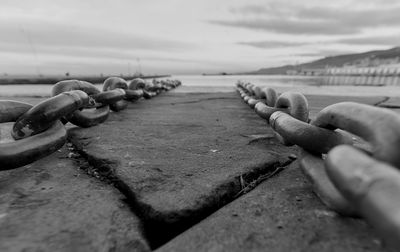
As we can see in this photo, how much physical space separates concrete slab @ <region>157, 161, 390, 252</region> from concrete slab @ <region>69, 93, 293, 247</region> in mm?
84

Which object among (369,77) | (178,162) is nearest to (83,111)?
(178,162)

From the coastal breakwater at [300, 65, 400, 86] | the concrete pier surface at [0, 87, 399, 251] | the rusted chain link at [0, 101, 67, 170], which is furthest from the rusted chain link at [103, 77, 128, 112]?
the coastal breakwater at [300, 65, 400, 86]

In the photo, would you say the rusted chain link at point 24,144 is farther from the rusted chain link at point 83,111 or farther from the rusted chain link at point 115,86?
the rusted chain link at point 115,86

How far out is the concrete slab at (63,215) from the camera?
26.5 inches

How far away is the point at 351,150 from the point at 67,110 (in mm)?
1133

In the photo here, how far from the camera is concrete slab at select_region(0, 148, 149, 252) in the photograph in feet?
2.21

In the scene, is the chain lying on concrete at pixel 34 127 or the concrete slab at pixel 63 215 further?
the chain lying on concrete at pixel 34 127

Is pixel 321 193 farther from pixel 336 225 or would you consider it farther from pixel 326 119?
pixel 326 119

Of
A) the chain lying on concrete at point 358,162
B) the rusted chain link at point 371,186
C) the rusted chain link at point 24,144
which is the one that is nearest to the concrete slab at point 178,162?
the rusted chain link at point 24,144

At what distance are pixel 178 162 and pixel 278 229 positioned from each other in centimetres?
59

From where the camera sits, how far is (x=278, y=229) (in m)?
0.71

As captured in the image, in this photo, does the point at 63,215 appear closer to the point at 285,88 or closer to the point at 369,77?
the point at 285,88

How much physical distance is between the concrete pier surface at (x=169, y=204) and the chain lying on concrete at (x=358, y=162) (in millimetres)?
97

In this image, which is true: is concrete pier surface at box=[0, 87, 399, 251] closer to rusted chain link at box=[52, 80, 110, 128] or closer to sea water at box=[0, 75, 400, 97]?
rusted chain link at box=[52, 80, 110, 128]
